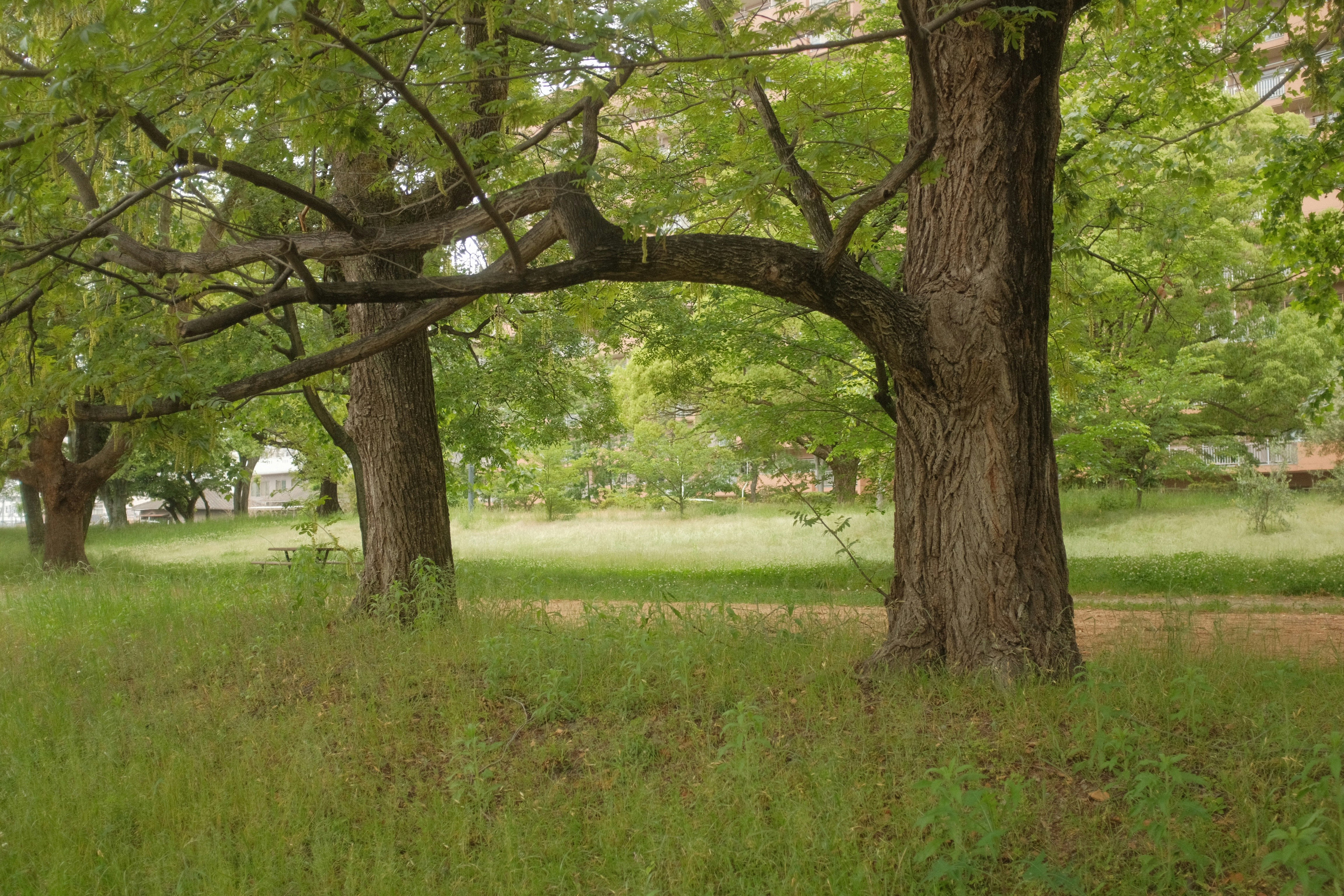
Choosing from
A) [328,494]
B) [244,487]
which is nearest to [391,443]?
[328,494]

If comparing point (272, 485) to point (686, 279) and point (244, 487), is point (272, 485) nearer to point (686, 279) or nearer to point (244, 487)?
point (244, 487)

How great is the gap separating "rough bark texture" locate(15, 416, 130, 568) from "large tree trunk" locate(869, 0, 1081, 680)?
16657 mm

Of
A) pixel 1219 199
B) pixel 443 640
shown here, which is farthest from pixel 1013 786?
pixel 1219 199

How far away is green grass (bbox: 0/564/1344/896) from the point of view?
433 cm

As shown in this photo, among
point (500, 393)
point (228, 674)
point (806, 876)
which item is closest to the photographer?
point (806, 876)

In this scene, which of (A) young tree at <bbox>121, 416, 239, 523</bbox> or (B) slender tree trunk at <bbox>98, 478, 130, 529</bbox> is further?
(B) slender tree trunk at <bbox>98, 478, 130, 529</bbox>

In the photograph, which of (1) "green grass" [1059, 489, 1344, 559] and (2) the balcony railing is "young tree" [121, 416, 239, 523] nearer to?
(1) "green grass" [1059, 489, 1344, 559]

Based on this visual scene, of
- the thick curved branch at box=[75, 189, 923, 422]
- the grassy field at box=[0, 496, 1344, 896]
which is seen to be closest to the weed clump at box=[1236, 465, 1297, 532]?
the grassy field at box=[0, 496, 1344, 896]

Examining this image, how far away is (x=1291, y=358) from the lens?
90.9 feet

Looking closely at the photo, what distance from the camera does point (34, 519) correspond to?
2238 cm

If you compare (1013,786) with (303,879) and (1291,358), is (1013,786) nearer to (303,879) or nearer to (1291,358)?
(303,879)

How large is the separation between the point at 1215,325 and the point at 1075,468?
9323mm

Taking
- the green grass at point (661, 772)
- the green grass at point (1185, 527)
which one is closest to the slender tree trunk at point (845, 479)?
the green grass at point (1185, 527)

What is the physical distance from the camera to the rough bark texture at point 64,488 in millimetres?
18094
